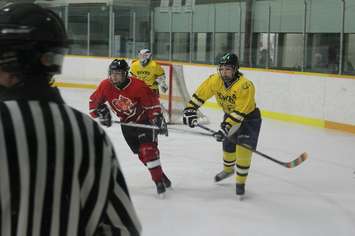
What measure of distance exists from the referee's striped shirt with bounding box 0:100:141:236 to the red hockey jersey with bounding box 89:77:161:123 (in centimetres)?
307

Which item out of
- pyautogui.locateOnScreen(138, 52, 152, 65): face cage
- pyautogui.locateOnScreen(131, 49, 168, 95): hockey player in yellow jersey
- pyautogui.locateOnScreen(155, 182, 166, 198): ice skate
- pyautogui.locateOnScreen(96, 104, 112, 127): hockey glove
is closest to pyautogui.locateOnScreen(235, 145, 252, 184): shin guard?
pyautogui.locateOnScreen(155, 182, 166, 198): ice skate

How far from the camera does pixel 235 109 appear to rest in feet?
12.9

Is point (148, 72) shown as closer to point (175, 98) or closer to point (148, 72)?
point (148, 72)

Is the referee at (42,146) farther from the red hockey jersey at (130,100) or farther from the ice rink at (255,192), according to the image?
the red hockey jersey at (130,100)

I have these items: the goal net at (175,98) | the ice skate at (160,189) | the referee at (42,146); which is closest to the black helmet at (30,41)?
the referee at (42,146)

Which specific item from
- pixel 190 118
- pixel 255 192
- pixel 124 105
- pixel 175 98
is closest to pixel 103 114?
pixel 124 105

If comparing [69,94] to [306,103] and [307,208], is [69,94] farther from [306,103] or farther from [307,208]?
[307,208]

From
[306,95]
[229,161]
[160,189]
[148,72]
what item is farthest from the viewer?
[306,95]

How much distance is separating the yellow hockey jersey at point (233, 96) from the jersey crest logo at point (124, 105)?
0.40 m

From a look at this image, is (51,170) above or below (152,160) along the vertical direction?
above

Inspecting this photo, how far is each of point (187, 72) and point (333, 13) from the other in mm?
2930

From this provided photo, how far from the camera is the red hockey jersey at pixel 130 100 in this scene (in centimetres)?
400

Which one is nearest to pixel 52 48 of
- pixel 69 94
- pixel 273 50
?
pixel 273 50

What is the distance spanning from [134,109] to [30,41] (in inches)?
127
